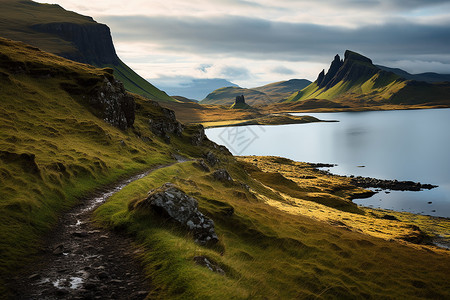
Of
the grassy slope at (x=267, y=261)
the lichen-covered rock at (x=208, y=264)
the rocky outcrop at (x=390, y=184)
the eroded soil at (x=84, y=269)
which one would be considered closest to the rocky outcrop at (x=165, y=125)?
the grassy slope at (x=267, y=261)

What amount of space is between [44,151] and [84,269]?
2527 centimetres

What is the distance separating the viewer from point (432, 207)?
91.2m

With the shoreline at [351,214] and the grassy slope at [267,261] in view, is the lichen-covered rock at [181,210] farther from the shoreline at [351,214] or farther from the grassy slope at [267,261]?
the shoreline at [351,214]

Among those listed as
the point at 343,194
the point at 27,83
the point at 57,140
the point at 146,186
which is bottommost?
the point at 343,194

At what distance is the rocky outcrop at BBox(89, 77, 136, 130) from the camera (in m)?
71.1

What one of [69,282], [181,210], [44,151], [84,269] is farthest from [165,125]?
Answer: [69,282]

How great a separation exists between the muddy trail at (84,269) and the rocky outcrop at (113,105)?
55135 mm

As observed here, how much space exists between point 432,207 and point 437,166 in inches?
2598

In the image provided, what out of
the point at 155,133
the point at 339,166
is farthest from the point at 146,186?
the point at 339,166

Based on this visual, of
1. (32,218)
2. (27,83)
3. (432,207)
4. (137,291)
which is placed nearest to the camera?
(137,291)

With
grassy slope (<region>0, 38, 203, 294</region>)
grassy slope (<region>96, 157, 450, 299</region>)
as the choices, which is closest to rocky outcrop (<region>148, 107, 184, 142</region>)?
grassy slope (<region>0, 38, 203, 294</region>)

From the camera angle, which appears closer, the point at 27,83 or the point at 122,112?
the point at 27,83

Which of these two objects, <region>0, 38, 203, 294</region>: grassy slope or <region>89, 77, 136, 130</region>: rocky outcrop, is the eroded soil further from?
<region>89, 77, 136, 130</region>: rocky outcrop

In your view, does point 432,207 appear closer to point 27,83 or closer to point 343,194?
point 343,194
